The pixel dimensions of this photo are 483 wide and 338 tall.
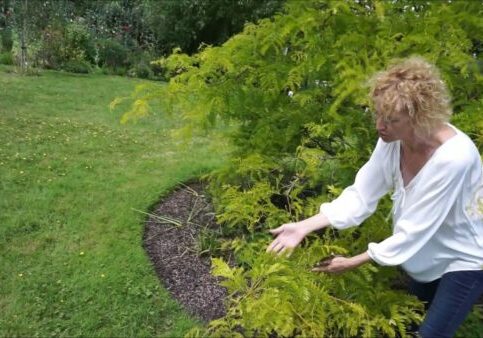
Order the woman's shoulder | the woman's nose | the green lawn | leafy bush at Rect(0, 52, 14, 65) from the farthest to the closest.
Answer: leafy bush at Rect(0, 52, 14, 65) → the green lawn → the woman's nose → the woman's shoulder

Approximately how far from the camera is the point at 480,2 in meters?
2.65

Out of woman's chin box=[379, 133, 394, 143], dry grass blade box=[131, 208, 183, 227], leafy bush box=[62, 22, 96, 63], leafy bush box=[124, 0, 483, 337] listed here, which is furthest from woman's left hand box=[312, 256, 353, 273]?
leafy bush box=[62, 22, 96, 63]

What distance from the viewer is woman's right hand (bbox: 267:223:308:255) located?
2363mm

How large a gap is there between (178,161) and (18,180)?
187 cm

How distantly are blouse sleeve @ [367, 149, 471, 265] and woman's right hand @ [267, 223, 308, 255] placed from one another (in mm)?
367

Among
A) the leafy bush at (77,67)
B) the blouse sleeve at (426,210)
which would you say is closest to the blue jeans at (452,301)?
the blouse sleeve at (426,210)

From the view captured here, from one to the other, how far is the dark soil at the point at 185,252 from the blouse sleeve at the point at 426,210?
5.29 feet

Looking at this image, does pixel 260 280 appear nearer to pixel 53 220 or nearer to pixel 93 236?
pixel 93 236

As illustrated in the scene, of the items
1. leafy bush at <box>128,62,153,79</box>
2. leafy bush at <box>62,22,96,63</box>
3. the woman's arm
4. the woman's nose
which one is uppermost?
the woman's nose

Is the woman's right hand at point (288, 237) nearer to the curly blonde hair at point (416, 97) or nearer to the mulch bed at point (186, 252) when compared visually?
the curly blonde hair at point (416, 97)

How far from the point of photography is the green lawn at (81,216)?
A: 131 inches

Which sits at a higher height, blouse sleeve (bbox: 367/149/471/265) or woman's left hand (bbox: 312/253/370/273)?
blouse sleeve (bbox: 367/149/471/265)

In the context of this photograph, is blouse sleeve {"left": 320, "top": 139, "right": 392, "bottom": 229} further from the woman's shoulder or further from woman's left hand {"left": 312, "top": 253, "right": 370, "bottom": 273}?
the woman's shoulder

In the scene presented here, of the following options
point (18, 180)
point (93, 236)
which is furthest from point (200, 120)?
point (18, 180)
